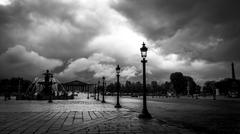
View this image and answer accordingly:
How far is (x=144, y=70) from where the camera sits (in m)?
16.0

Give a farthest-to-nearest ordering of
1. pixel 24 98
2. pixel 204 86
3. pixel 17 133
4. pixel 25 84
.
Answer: pixel 204 86
pixel 25 84
pixel 24 98
pixel 17 133

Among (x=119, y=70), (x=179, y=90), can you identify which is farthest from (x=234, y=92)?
(x=119, y=70)

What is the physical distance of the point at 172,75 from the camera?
13275 centimetres

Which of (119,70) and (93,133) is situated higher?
(119,70)

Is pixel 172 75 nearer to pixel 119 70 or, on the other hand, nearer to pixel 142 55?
pixel 119 70

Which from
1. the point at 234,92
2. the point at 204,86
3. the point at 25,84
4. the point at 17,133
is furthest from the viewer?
the point at 204,86

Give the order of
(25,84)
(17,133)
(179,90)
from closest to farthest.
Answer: (17,133) → (179,90) → (25,84)

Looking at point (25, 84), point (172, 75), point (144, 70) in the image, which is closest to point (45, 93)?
point (144, 70)

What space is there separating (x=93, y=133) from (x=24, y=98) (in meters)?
45.4

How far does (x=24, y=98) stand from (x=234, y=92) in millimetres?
66158

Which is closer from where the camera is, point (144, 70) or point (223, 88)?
point (144, 70)

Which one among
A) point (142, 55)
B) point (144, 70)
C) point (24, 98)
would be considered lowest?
point (24, 98)

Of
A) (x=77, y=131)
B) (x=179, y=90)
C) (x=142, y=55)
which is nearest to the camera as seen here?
(x=77, y=131)

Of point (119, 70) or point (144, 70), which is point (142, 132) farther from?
point (119, 70)
